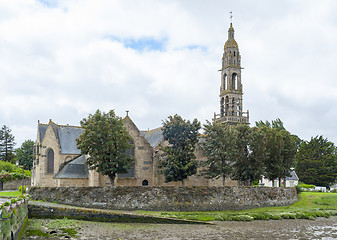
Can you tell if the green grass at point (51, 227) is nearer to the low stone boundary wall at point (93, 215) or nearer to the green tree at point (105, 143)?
the low stone boundary wall at point (93, 215)

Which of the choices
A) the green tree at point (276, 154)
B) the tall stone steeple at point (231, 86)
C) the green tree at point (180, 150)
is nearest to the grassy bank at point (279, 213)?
the green tree at point (276, 154)

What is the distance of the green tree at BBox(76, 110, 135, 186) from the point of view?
1615 inches

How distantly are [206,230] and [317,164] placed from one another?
5198 centimetres

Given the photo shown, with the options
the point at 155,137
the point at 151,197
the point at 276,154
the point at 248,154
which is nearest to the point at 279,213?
the point at 248,154

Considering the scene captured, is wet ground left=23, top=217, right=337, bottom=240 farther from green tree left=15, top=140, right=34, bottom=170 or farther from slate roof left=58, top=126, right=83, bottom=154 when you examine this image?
green tree left=15, top=140, right=34, bottom=170

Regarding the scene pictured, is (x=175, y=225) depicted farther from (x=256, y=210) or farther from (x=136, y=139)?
(x=136, y=139)

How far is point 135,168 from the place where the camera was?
50406 millimetres

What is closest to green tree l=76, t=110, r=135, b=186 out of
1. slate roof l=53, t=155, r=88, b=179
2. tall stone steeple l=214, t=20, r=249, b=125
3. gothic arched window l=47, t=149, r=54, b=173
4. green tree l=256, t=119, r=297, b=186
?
slate roof l=53, t=155, r=88, b=179

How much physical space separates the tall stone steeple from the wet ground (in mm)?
60763

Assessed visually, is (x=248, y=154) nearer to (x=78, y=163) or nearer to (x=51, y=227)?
(x=78, y=163)

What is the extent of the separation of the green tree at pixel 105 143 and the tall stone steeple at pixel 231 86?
53.2 metres

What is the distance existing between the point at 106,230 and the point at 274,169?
2789 cm

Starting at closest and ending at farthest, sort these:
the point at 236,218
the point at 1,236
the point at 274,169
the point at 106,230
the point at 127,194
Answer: the point at 1,236
the point at 106,230
the point at 236,218
the point at 127,194
the point at 274,169

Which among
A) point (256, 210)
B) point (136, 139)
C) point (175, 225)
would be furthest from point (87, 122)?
point (256, 210)
